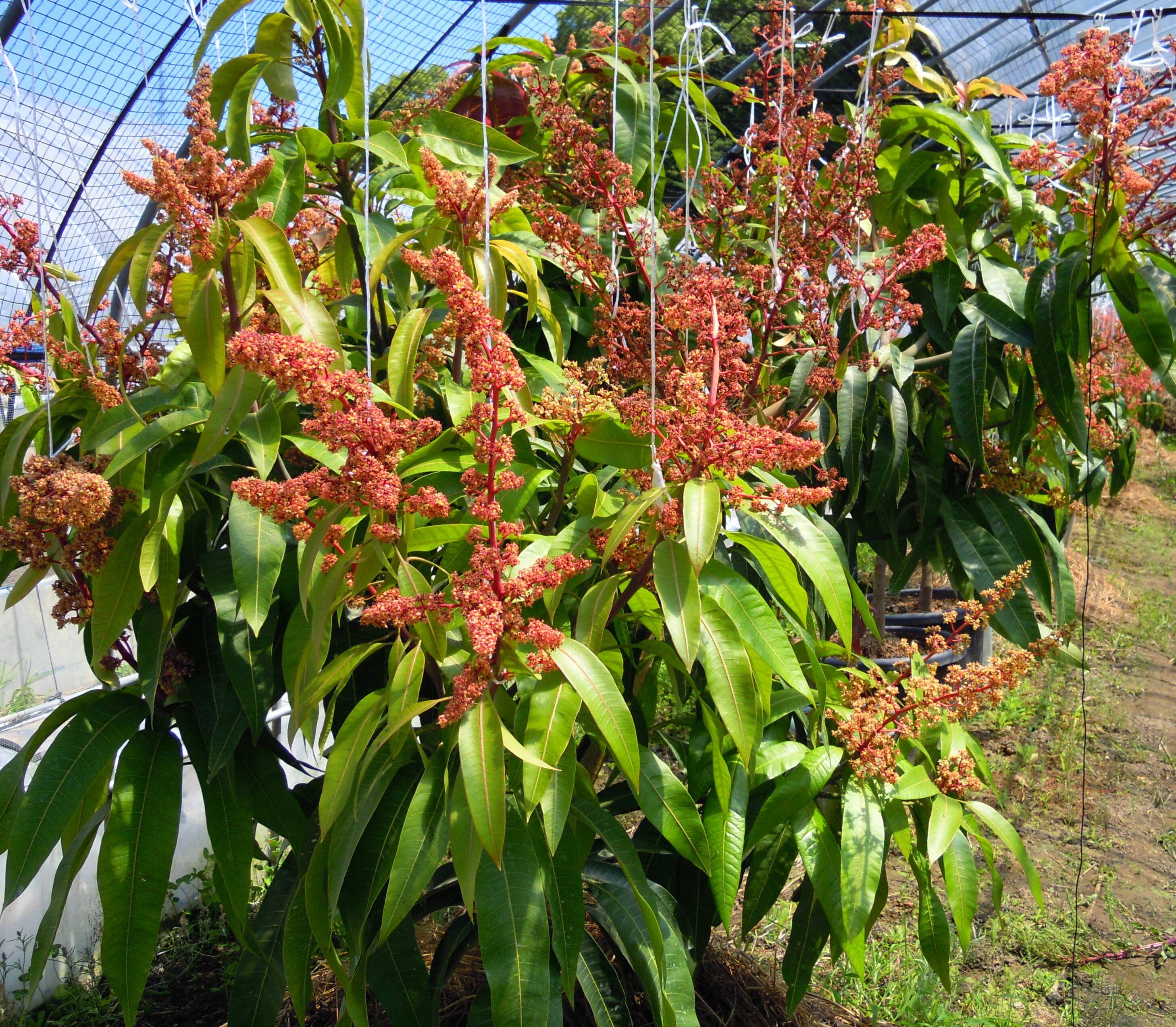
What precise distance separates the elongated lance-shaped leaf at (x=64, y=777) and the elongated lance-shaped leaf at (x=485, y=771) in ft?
1.58

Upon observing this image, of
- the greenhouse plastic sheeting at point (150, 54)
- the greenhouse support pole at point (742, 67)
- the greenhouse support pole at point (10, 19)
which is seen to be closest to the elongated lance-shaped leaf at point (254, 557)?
the greenhouse plastic sheeting at point (150, 54)

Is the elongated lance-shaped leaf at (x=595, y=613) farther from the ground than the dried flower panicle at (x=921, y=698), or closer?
farther from the ground

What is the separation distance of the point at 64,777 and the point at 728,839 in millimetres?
751

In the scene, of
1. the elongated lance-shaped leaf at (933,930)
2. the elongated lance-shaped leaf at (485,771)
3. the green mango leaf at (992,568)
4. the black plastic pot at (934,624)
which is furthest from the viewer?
the black plastic pot at (934,624)

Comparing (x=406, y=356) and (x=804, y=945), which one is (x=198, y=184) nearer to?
(x=406, y=356)

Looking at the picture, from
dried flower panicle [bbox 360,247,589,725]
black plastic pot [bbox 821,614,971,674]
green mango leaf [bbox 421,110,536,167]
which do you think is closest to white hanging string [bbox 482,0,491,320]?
dried flower panicle [bbox 360,247,589,725]

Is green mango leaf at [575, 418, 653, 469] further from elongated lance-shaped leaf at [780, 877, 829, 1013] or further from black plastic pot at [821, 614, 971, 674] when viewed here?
black plastic pot at [821, 614, 971, 674]

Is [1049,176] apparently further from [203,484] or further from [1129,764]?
[1129,764]

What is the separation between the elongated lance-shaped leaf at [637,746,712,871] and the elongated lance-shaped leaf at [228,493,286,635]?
44cm

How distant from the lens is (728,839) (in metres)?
1.13

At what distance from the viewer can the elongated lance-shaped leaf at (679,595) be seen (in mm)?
830

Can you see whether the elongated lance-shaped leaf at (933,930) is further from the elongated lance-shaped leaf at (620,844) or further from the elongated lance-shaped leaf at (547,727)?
the elongated lance-shaped leaf at (547,727)

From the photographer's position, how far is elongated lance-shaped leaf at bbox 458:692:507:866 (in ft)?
2.51

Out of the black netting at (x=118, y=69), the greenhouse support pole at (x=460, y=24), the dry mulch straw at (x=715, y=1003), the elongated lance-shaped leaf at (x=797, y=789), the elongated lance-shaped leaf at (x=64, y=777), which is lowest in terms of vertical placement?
the dry mulch straw at (x=715, y=1003)
